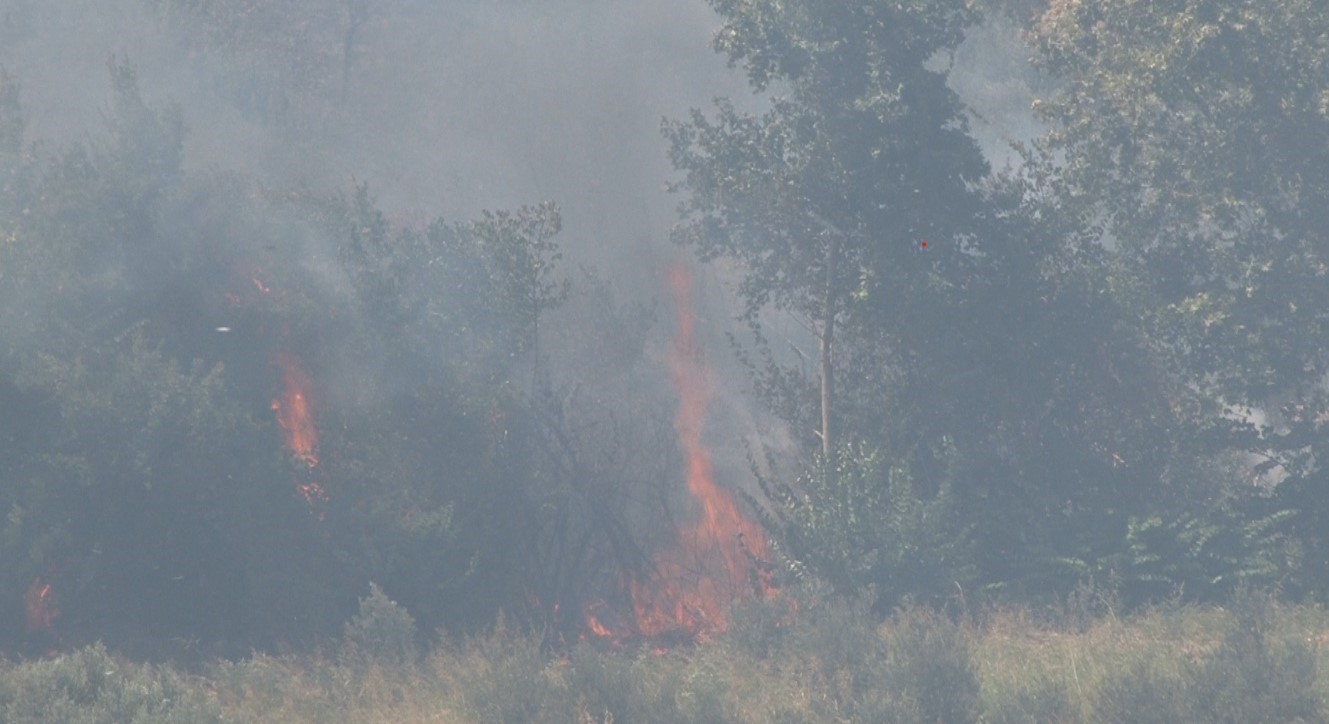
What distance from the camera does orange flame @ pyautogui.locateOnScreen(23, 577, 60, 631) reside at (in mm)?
17328

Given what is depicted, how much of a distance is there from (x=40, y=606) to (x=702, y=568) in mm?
11237

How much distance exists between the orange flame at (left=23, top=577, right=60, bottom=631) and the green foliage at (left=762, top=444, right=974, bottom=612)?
35.8ft

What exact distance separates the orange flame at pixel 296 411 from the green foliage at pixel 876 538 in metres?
8.43

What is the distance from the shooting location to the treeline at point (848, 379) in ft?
58.5

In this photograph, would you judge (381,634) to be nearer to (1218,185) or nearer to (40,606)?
(40,606)

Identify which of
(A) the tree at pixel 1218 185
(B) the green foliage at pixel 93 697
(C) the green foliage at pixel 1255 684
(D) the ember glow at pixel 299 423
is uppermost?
(A) the tree at pixel 1218 185

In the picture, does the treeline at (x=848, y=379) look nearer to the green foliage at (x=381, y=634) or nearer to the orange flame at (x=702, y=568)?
the orange flame at (x=702, y=568)


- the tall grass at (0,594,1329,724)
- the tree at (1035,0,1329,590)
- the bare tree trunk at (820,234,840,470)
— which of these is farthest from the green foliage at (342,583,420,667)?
the tree at (1035,0,1329,590)

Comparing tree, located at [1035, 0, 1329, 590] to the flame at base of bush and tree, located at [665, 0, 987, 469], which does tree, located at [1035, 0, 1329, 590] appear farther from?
the flame at base of bush

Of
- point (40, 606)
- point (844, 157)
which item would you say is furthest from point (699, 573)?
point (40, 606)

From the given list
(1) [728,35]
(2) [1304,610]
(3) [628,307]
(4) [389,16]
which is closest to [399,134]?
(4) [389,16]

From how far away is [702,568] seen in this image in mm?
22906

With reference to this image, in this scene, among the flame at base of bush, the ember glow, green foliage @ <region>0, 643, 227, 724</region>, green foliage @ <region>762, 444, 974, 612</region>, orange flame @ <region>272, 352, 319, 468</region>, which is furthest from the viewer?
the flame at base of bush

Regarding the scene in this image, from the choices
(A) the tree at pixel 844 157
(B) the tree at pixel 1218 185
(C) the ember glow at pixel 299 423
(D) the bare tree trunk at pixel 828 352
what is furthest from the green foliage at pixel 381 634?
(B) the tree at pixel 1218 185
